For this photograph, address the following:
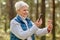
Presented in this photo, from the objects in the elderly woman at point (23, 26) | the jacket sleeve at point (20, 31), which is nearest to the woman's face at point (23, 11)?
the elderly woman at point (23, 26)

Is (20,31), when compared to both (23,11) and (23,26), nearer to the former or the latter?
(23,26)

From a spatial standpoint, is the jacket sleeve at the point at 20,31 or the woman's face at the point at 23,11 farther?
the woman's face at the point at 23,11

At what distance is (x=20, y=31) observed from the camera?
3865 millimetres

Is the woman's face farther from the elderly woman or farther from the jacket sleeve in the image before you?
the jacket sleeve

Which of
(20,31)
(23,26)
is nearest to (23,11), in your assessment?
(23,26)

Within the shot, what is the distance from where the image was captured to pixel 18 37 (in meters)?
3.95

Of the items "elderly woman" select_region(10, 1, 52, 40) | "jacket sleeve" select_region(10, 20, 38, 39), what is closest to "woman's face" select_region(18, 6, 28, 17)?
"elderly woman" select_region(10, 1, 52, 40)

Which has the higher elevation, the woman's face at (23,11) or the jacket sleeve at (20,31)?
the woman's face at (23,11)

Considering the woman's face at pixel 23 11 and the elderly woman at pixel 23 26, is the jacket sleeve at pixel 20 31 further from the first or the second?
the woman's face at pixel 23 11

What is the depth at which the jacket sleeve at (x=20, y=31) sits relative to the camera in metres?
3.81

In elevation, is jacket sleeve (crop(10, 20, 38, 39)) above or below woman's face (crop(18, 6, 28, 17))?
below

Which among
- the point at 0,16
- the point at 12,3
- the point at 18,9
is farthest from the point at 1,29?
the point at 18,9

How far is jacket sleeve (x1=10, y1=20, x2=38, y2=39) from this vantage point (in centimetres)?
381

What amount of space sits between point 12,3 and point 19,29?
5.81 metres
